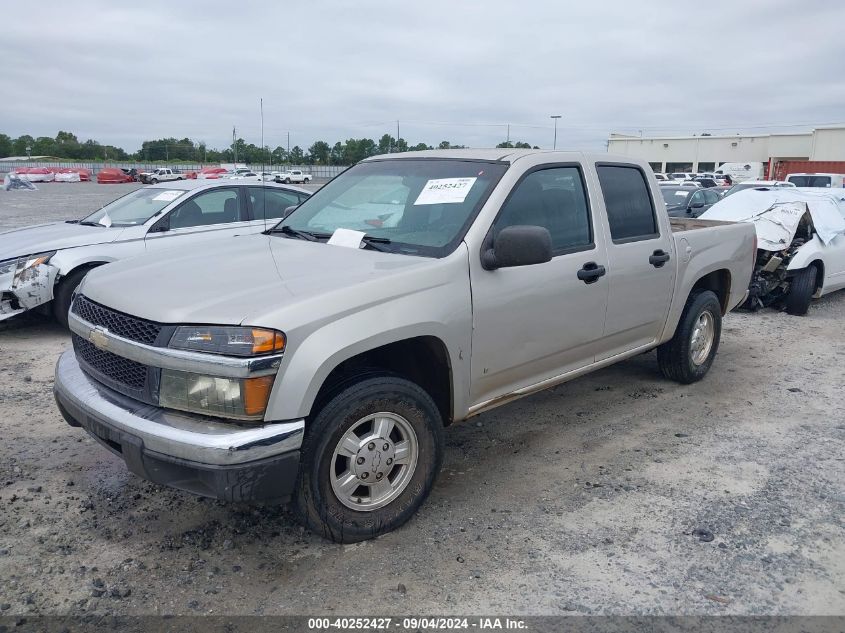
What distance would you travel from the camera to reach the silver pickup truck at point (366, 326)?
286 centimetres

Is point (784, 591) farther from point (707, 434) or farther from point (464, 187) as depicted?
point (464, 187)

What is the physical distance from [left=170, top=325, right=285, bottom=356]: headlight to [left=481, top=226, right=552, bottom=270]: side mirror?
127 cm

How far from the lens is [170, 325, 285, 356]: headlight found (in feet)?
9.25

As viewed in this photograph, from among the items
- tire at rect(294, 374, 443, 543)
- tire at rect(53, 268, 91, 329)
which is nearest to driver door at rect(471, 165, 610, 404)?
tire at rect(294, 374, 443, 543)

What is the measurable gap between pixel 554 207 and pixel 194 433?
2.52 m

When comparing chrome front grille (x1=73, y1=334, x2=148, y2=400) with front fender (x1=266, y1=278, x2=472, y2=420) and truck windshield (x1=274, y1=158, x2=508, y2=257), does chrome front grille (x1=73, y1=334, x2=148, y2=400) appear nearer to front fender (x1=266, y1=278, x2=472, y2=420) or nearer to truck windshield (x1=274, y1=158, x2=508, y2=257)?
front fender (x1=266, y1=278, x2=472, y2=420)

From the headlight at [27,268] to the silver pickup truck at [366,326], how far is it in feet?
11.7

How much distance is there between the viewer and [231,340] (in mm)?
2832

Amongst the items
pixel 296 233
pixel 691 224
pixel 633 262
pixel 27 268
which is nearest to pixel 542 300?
pixel 633 262

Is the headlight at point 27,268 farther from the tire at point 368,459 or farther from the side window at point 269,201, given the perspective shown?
the tire at point 368,459

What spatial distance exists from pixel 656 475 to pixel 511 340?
4.21 feet

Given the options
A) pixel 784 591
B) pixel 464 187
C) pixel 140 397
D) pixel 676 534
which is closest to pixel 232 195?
pixel 464 187

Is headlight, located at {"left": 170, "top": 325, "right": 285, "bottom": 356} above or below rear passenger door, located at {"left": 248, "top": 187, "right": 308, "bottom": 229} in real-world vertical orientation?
below

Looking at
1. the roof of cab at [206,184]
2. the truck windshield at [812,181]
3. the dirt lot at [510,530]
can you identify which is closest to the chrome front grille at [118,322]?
the dirt lot at [510,530]
